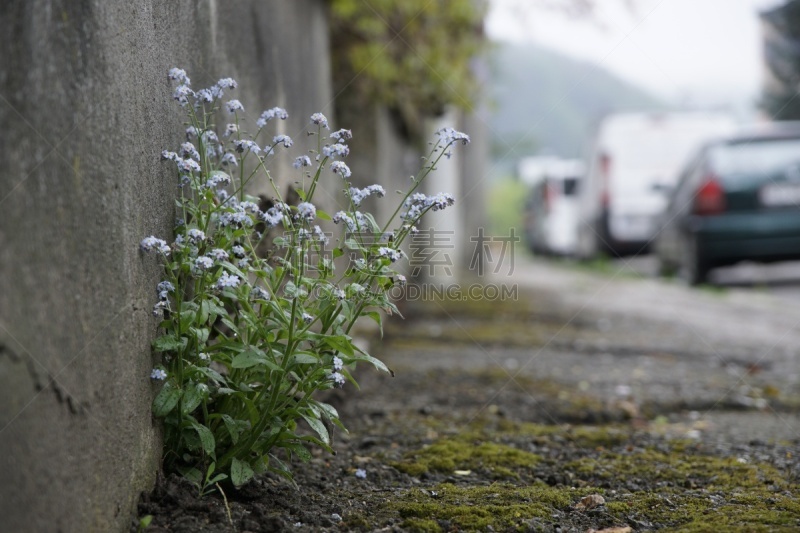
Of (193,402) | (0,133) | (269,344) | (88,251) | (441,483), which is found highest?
(0,133)

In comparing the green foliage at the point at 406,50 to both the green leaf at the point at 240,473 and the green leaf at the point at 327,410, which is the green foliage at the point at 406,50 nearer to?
the green leaf at the point at 327,410

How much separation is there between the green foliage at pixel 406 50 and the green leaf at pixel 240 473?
3.61 metres

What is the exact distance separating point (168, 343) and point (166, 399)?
12cm

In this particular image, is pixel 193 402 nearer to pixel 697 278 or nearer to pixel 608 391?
pixel 608 391

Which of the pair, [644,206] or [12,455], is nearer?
[12,455]

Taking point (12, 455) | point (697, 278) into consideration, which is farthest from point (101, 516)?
point (697, 278)

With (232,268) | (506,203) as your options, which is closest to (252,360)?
(232,268)

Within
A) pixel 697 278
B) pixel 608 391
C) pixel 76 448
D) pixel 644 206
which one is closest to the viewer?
pixel 76 448

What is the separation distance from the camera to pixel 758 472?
246 centimetres

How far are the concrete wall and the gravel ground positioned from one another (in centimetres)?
28

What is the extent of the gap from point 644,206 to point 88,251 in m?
11.3

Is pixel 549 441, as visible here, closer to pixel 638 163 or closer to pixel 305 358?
pixel 305 358

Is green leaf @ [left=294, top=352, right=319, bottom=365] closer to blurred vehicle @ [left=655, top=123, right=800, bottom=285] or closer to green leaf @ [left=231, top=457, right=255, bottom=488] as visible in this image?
green leaf @ [left=231, top=457, right=255, bottom=488]

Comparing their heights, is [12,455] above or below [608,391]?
above
